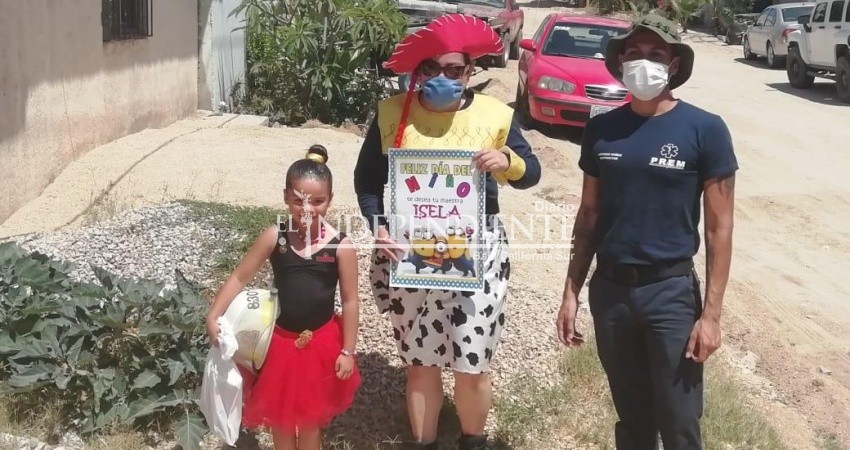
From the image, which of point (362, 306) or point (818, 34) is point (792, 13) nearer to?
point (818, 34)

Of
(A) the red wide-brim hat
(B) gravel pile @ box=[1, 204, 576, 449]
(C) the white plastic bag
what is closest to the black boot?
(B) gravel pile @ box=[1, 204, 576, 449]

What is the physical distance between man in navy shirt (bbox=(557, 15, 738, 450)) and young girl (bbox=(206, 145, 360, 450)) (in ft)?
3.00

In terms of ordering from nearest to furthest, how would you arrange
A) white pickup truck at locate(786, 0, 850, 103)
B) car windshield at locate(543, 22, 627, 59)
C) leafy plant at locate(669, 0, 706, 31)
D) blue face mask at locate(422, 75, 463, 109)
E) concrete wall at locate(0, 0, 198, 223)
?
blue face mask at locate(422, 75, 463, 109) < concrete wall at locate(0, 0, 198, 223) < car windshield at locate(543, 22, 627, 59) < white pickup truck at locate(786, 0, 850, 103) < leafy plant at locate(669, 0, 706, 31)

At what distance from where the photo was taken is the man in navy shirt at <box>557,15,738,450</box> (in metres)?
2.84

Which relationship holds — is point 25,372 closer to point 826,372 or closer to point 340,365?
point 340,365

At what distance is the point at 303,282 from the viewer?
323 cm

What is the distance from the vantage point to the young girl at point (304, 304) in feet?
10.6

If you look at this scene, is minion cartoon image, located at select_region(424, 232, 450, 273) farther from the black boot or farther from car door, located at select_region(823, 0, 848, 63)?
car door, located at select_region(823, 0, 848, 63)

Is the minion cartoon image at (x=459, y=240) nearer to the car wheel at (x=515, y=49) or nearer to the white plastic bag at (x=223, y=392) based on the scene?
the white plastic bag at (x=223, y=392)

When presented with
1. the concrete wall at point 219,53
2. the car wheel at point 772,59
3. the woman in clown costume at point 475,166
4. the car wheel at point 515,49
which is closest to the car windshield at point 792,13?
the car wheel at point 772,59

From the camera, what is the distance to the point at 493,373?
14.9 feet

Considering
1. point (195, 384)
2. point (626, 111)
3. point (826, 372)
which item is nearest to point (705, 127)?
point (626, 111)

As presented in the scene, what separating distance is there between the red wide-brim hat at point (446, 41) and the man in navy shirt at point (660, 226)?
18.0 inches

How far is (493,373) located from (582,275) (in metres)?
1.40
